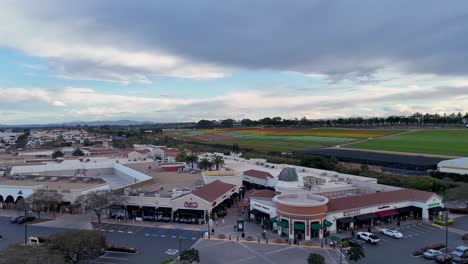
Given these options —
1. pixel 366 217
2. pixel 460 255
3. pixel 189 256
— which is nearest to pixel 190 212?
pixel 189 256

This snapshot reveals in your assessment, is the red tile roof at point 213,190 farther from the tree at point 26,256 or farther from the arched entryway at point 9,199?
the arched entryway at point 9,199

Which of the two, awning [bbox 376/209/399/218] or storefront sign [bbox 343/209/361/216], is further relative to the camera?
awning [bbox 376/209/399/218]

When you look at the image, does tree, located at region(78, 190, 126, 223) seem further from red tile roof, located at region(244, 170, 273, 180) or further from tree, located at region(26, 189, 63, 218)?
red tile roof, located at region(244, 170, 273, 180)

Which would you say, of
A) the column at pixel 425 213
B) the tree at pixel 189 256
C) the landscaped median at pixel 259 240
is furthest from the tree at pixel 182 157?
the tree at pixel 189 256

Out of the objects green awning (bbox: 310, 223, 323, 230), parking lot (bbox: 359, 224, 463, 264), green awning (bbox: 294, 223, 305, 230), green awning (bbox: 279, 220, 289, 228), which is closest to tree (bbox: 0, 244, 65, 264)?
green awning (bbox: 279, 220, 289, 228)

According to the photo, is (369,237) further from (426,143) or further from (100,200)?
(426,143)
